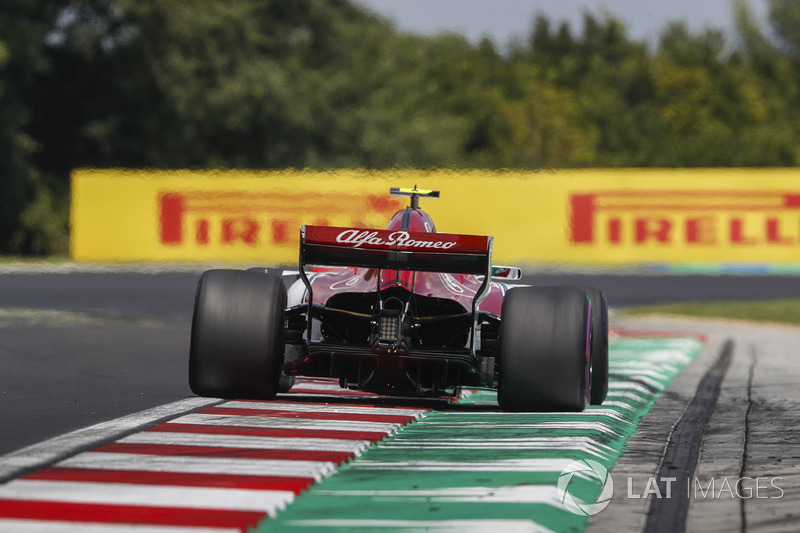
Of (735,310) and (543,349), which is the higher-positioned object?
(543,349)

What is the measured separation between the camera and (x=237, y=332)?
8594mm

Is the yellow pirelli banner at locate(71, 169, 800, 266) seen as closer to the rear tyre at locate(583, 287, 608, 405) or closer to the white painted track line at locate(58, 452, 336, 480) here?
the rear tyre at locate(583, 287, 608, 405)

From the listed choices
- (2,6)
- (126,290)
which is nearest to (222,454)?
(126,290)

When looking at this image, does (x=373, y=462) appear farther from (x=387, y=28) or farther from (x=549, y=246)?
(x=387, y=28)

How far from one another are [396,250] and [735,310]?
53.2 ft

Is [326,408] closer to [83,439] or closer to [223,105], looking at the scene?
[83,439]

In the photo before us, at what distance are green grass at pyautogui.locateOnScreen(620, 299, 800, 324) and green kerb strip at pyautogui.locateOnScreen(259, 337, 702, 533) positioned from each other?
13.0 m

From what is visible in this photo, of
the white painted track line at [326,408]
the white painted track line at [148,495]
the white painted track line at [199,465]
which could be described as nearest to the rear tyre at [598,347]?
the white painted track line at [326,408]

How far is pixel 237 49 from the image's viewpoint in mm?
44375

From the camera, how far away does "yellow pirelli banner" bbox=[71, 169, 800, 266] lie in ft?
103
